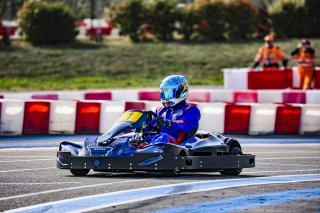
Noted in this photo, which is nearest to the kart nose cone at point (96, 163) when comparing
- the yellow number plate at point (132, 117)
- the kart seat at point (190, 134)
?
the yellow number plate at point (132, 117)

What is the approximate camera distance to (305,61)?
83.0ft

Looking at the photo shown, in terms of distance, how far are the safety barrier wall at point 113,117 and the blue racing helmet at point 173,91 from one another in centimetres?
590

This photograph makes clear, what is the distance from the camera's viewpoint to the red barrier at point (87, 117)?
17953 mm

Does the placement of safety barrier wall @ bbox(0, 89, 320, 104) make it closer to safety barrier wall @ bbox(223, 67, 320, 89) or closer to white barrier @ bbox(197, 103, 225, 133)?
A: safety barrier wall @ bbox(223, 67, 320, 89)

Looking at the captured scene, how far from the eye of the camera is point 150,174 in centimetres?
1138

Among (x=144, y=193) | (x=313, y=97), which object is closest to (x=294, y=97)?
(x=313, y=97)

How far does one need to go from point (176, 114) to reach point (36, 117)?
21.2 ft

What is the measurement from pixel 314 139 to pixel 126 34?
2069 centimetres

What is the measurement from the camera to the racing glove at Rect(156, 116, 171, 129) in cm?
1143

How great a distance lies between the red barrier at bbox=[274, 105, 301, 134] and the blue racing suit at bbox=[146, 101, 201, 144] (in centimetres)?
663

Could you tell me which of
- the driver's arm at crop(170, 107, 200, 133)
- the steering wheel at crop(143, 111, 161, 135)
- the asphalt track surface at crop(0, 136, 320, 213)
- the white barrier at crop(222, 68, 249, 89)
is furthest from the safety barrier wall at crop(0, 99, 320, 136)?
the white barrier at crop(222, 68, 249, 89)

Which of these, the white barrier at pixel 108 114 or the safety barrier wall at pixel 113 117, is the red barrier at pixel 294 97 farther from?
the white barrier at pixel 108 114

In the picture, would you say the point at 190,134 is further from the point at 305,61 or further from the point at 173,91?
the point at 305,61

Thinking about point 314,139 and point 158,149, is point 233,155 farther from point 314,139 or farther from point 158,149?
point 314,139
